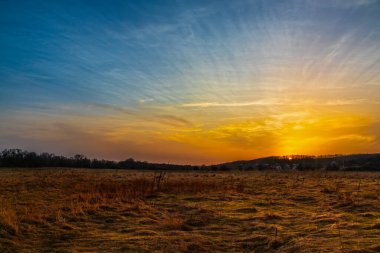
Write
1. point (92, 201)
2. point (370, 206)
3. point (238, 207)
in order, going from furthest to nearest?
1. point (92, 201)
2. point (238, 207)
3. point (370, 206)

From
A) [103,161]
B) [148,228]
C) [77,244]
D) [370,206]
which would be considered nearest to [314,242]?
[148,228]

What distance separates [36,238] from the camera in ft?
36.1

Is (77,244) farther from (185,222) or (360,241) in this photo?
(360,241)

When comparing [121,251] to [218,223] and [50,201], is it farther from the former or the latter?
[50,201]

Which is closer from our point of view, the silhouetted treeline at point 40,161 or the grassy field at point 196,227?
the grassy field at point 196,227

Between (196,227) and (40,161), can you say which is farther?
(40,161)

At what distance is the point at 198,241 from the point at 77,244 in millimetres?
3752

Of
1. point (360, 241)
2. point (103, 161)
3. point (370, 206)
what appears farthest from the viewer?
point (103, 161)

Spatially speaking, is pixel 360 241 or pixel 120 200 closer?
pixel 360 241

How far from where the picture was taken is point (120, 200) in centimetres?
1905

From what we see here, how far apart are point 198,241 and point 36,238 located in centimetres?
542

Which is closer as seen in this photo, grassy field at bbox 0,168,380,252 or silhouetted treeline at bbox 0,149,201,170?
grassy field at bbox 0,168,380,252

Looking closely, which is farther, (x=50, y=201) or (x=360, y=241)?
(x=50, y=201)

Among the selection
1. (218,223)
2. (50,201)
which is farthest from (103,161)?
(218,223)
